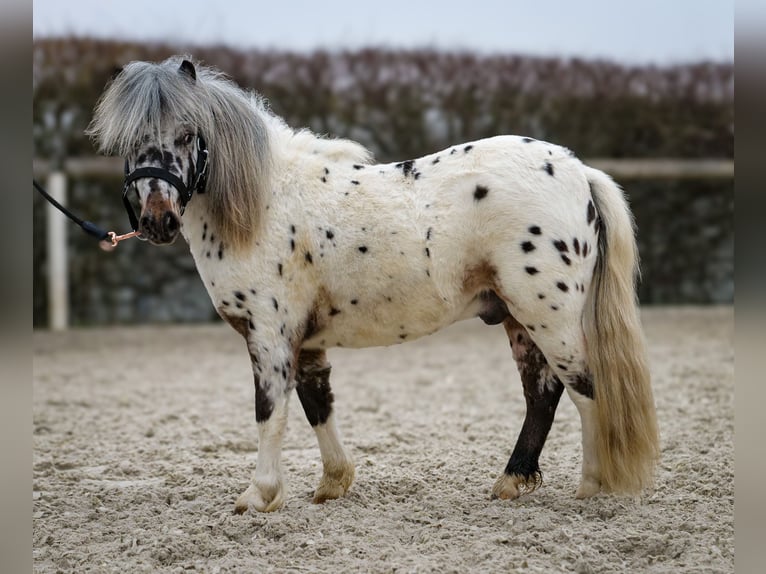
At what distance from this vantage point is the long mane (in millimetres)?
2979

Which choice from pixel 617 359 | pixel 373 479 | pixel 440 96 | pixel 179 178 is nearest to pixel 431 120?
pixel 440 96

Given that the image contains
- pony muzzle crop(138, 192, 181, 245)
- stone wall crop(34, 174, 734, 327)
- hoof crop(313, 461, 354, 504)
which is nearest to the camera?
pony muzzle crop(138, 192, 181, 245)

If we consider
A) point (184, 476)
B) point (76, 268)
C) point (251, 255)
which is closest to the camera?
point (251, 255)

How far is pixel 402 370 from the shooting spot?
7.01 meters

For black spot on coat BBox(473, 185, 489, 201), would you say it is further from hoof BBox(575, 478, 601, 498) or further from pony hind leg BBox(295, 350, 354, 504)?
hoof BBox(575, 478, 601, 498)

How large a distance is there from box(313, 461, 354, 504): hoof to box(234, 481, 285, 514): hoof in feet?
0.82

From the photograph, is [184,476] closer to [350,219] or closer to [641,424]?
[350,219]

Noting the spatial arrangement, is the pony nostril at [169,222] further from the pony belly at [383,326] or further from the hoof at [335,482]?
the hoof at [335,482]

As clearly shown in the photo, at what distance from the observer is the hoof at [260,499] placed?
10.5ft

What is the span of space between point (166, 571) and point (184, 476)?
3.94 feet

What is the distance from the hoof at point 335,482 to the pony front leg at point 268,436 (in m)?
0.24

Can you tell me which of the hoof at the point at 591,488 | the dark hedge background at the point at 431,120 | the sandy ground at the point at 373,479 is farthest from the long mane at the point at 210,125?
the dark hedge background at the point at 431,120

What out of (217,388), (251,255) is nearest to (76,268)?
(217,388)

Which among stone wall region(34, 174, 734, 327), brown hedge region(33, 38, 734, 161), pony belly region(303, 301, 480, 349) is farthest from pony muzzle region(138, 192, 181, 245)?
brown hedge region(33, 38, 734, 161)
